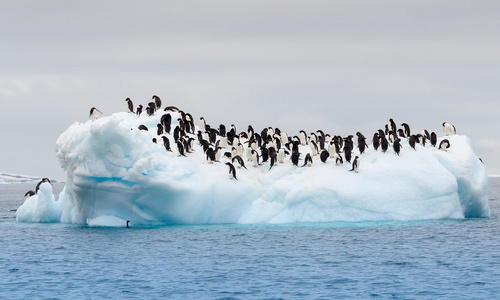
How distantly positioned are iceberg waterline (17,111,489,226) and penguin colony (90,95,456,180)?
54 cm

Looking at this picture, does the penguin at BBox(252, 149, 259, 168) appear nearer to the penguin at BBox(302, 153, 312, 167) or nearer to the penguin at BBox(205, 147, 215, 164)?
the penguin at BBox(205, 147, 215, 164)

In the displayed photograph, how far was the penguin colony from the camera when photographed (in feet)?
130

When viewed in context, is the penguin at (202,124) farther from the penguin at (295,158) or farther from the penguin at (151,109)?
the penguin at (295,158)

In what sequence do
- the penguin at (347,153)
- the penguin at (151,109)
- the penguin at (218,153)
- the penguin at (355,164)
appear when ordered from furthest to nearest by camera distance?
the penguin at (151,109) → the penguin at (218,153) → the penguin at (347,153) → the penguin at (355,164)

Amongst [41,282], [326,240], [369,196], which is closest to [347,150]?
[369,196]

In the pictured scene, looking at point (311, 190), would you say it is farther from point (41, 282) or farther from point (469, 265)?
point (41, 282)

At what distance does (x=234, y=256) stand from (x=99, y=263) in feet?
17.0

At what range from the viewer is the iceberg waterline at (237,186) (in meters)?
35.3

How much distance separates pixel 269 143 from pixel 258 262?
16.5m

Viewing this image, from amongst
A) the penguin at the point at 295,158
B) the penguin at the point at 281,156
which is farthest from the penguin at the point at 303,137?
the penguin at the point at 295,158

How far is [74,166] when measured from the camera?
3644 cm

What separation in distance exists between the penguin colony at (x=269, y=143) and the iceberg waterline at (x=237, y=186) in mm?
544

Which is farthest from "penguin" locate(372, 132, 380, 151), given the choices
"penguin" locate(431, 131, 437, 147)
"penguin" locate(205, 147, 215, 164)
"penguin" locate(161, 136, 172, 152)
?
"penguin" locate(161, 136, 172, 152)

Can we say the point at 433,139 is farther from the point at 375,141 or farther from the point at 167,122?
the point at 167,122
